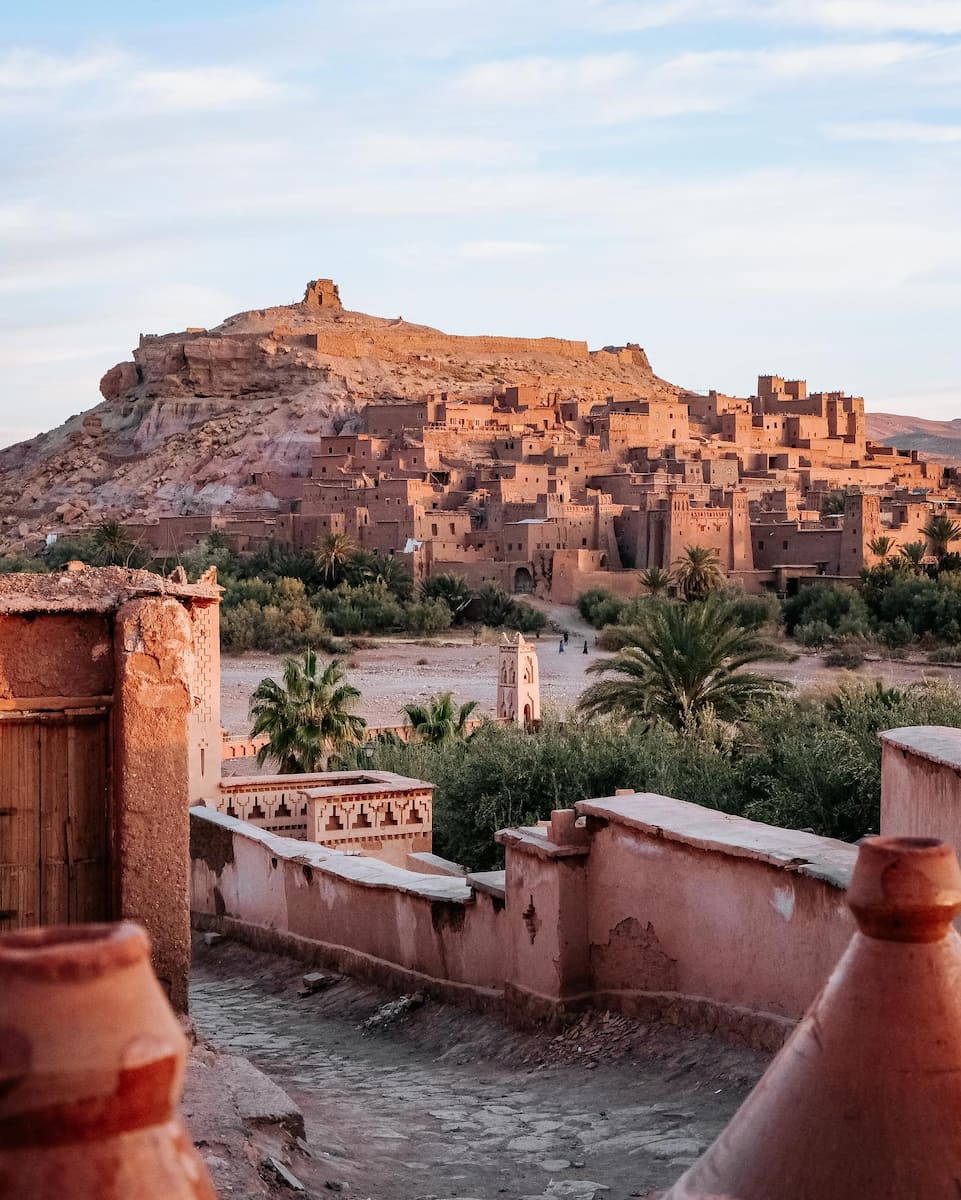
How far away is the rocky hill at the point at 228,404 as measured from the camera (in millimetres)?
57906

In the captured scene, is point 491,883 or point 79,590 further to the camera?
point 491,883

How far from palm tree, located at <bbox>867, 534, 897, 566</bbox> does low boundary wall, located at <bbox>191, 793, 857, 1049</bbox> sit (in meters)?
33.4

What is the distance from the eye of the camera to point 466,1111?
459 cm

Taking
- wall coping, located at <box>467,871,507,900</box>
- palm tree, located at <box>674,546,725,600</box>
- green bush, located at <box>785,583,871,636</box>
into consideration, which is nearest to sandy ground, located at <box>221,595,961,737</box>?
green bush, located at <box>785,583,871,636</box>

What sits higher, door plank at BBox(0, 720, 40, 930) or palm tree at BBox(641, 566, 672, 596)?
palm tree at BBox(641, 566, 672, 596)

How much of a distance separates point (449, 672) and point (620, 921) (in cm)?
2744

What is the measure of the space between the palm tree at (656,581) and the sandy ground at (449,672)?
195 cm

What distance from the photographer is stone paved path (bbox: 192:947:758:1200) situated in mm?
3836

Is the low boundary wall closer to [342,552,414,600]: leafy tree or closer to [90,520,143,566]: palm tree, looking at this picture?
[342,552,414,600]: leafy tree

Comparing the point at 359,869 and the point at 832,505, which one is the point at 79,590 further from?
the point at 832,505

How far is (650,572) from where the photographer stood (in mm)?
38781

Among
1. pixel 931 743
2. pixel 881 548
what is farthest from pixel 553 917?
pixel 881 548

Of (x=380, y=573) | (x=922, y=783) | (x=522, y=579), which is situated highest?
(x=380, y=573)

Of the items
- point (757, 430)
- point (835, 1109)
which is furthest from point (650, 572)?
point (835, 1109)
